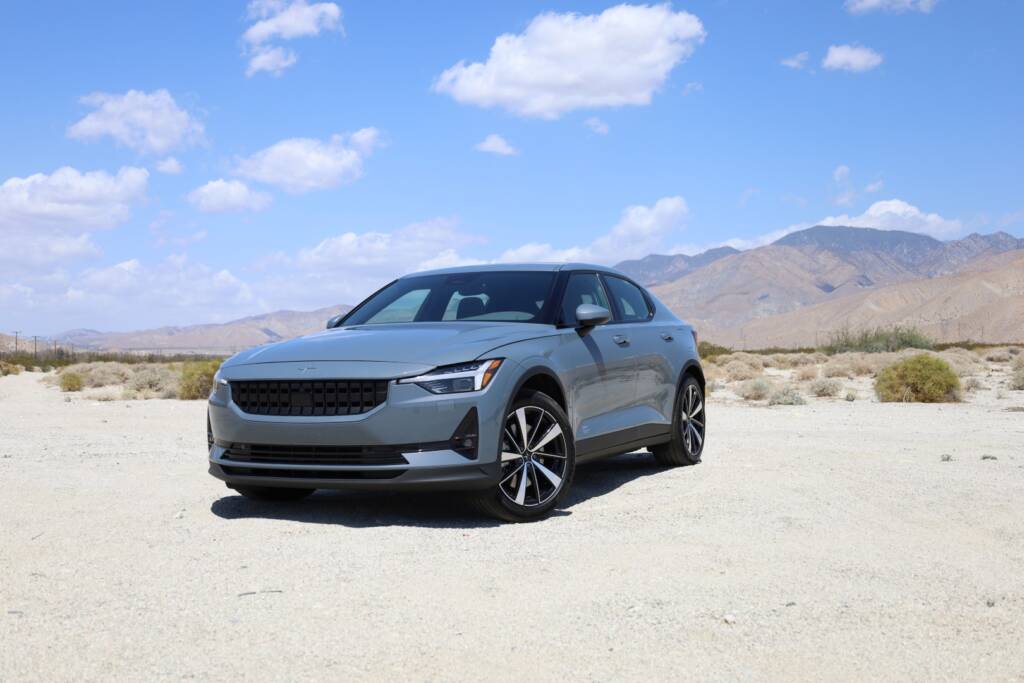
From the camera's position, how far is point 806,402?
21625 millimetres

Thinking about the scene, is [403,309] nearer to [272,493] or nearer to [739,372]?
[272,493]

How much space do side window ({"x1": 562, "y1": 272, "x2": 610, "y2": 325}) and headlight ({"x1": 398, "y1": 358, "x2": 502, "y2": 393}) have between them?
4.17 ft

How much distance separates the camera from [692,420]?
A: 32.3 feet

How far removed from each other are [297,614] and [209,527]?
84.5 inches

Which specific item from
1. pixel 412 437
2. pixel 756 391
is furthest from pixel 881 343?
pixel 412 437

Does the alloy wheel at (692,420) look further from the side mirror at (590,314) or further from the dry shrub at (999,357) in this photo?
the dry shrub at (999,357)

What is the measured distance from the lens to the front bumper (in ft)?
21.1

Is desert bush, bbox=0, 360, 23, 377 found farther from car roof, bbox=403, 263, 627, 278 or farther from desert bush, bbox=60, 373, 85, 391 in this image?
car roof, bbox=403, 263, 627, 278

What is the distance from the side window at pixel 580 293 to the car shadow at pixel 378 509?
1365mm

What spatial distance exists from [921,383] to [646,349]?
49.3 ft

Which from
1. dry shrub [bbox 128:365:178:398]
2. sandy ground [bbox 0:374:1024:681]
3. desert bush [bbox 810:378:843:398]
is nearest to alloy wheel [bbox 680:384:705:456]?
sandy ground [bbox 0:374:1024:681]

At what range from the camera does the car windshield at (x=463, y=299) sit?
25.8 feet

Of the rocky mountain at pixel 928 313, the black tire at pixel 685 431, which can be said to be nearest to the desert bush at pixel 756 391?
the black tire at pixel 685 431

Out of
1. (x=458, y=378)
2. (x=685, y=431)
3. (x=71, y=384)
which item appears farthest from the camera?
(x=71, y=384)
